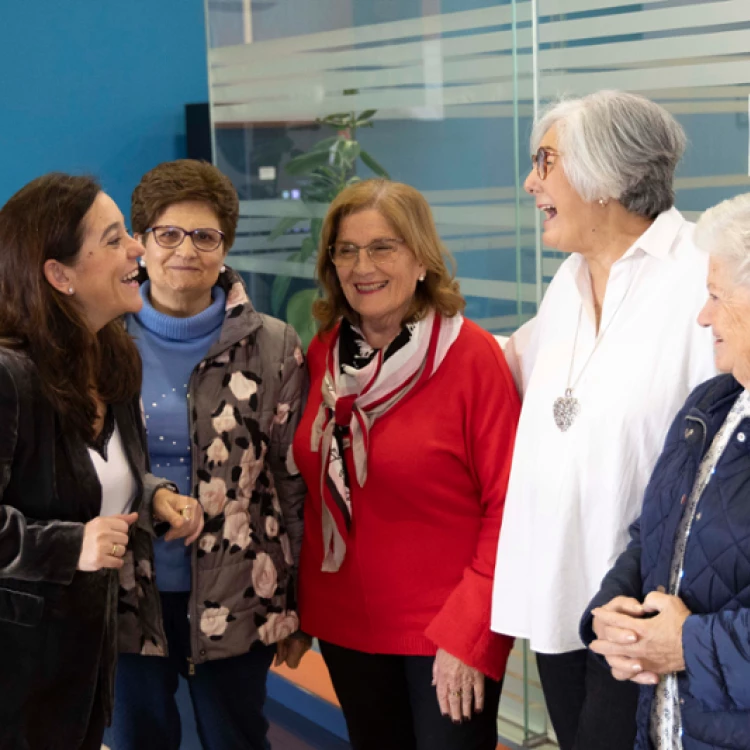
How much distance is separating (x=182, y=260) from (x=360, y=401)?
1.68 feet

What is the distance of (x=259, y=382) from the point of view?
244 centimetres

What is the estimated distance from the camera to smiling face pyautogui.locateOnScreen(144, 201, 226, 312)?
2.40m

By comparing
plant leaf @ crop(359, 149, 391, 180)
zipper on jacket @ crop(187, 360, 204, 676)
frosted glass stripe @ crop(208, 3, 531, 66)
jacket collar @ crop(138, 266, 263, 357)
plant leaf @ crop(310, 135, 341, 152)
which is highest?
frosted glass stripe @ crop(208, 3, 531, 66)

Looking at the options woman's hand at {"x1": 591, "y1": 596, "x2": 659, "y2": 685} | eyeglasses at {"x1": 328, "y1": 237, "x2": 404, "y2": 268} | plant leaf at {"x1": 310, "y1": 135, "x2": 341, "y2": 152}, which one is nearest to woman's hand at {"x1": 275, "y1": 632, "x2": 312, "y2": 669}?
eyeglasses at {"x1": 328, "y1": 237, "x2": 404, "y2": 268}

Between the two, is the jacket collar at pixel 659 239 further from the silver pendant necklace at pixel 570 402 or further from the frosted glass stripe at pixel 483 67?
the frosted glass stripe at pixel 483 67

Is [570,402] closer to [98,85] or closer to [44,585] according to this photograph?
[44,585]

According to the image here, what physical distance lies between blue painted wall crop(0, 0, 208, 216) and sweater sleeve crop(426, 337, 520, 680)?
3621 mm

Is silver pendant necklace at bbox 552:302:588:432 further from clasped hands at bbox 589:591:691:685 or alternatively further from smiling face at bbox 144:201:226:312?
smiling face at bbox 144:201:226:312

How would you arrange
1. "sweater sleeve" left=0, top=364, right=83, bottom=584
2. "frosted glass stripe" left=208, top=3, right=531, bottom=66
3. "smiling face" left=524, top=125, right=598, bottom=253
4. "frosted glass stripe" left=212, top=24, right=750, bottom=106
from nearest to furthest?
1. "sweater sleeve" left=0, top=364, right=83, bottom=584
2. "smiling face" left=524, top=125, right=598, bottom=253
3. "frosted glass stripe" left=212, top=24, right=750, bottom=106
4. "frosted glass stripe" left=208, top=3, right=531, bottom=66

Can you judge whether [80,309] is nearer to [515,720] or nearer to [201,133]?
[515,720]

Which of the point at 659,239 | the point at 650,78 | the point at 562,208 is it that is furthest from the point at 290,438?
the point at 650,78

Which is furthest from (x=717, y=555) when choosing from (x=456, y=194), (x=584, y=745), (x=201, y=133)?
(x=201, y=133)

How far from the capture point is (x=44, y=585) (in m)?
1.99

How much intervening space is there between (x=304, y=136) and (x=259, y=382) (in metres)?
1.72
